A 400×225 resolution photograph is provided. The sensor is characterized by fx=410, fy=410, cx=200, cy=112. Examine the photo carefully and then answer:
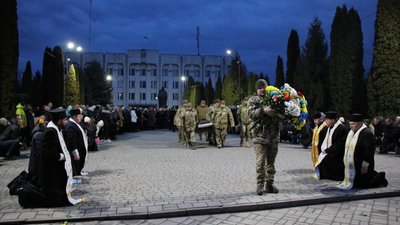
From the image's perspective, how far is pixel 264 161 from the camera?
26.7 feet

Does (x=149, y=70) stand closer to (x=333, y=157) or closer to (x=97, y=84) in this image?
(x=97, y=84)

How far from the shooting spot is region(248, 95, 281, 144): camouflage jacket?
26.6 feet

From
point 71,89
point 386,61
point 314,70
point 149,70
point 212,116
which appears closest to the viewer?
point 212,116

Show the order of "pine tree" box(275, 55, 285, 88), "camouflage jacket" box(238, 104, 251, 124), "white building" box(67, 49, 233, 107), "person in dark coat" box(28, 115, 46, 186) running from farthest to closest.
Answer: "white building" box(67, 49, 233, 107)
"pine tree" box(275, 55, 285, 88)
"camouflage jacket" box(238, 104, 251, 124)
"person in dark coat" box(28, 115, 46, 186)

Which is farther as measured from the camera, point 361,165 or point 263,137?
point 361,165

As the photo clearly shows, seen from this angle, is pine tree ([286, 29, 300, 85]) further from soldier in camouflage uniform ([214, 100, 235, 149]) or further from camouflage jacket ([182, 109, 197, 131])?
camouflage jacket ([182, 109, 197, 131])

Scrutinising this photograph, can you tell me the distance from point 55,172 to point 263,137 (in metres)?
4.01

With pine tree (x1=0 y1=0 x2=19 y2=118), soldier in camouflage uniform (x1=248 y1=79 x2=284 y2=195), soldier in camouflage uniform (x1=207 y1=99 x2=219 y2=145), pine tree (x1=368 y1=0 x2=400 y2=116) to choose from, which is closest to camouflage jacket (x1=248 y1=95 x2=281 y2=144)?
soldier in camouflage uniform (x1=248 y1=79 x2=284 y2=195)

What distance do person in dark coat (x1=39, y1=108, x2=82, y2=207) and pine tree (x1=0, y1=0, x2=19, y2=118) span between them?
36.8ft

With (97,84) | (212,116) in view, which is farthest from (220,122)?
(97,84)

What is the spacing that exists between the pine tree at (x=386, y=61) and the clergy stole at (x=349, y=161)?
37.0 ft

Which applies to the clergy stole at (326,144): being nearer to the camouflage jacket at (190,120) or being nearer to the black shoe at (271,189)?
the black shoe at (271,189)

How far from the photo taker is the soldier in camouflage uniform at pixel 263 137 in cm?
810

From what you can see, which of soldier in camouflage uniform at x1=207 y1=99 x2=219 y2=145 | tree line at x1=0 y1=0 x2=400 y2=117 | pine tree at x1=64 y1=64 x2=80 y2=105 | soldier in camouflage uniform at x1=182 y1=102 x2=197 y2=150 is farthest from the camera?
pine tree at x1=64 y1=64 x2=80 y2=105
